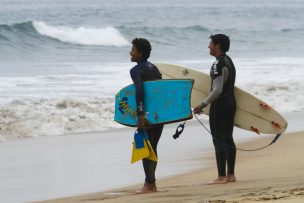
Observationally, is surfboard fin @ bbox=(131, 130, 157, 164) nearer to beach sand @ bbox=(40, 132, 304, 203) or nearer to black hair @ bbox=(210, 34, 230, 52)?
beach sand @ bbox=(40, 132, 304, 203)

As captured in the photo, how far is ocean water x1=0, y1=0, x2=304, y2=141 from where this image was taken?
12617mm

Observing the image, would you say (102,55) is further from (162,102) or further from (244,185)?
(244,185)

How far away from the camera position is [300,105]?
14.1m

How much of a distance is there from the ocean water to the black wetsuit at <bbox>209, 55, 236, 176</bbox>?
4861mm

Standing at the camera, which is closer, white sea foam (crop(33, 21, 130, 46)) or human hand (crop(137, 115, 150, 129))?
human hand (crop(137, 115, 150, 129))

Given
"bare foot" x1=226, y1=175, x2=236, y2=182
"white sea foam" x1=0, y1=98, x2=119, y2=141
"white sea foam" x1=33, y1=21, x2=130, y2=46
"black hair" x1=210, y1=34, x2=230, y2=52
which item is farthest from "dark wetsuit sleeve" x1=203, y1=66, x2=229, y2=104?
"white sea foam" x1=33, y1=21, x2=130, y2=46

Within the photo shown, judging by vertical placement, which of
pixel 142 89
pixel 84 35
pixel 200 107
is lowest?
pixel 200 107

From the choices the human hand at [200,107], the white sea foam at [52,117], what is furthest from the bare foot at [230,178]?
the white sea foam at [52,117]

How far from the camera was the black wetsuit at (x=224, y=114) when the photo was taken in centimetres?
662

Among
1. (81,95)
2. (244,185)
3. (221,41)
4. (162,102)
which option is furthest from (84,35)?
(244,185)

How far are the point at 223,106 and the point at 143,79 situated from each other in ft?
2.64

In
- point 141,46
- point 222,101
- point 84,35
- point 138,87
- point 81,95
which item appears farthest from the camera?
point 84,35

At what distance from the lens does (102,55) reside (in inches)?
998

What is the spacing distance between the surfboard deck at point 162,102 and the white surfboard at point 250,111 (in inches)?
31.9
